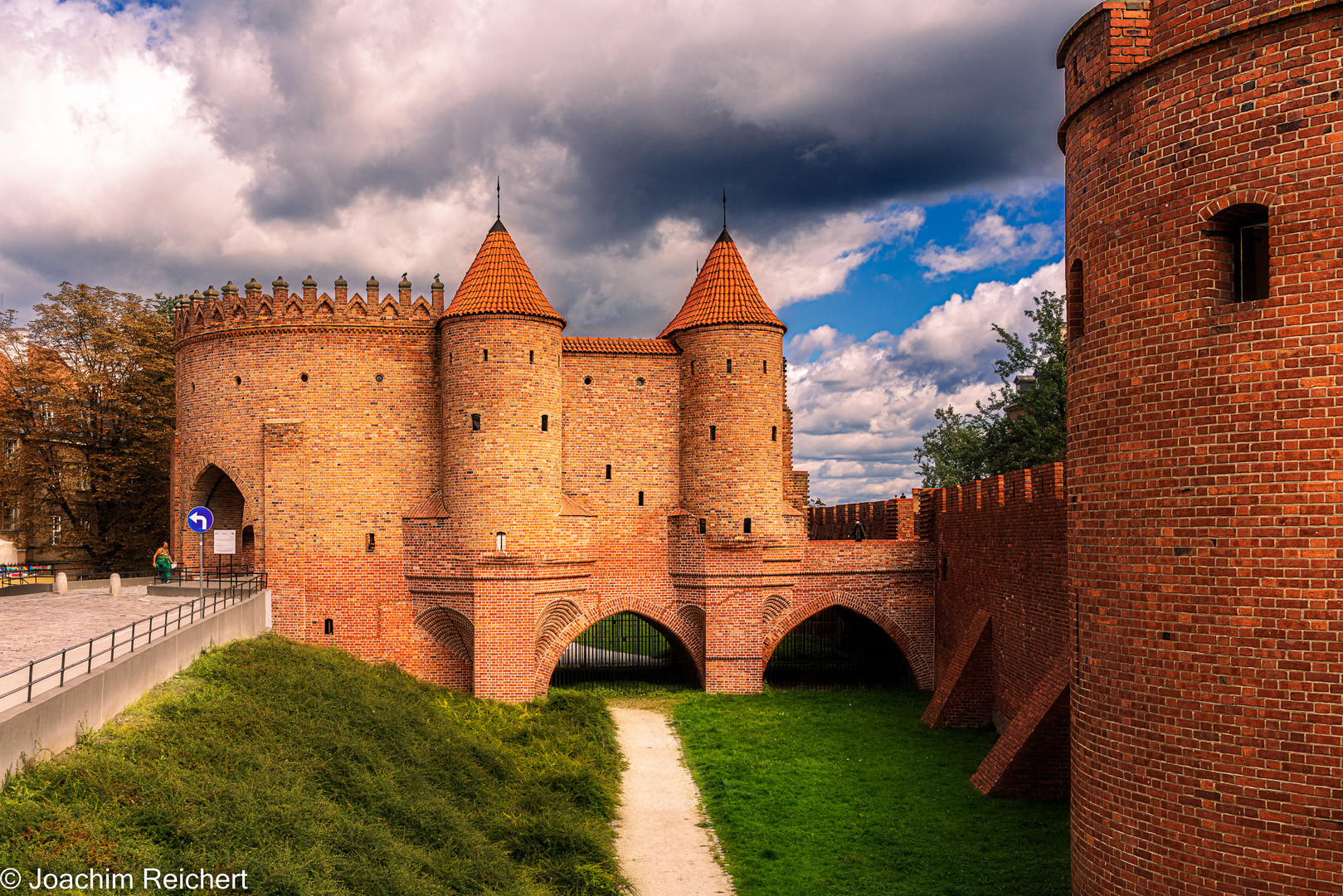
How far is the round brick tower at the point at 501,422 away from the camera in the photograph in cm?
2047

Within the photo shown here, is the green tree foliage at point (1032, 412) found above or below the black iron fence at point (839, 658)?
above

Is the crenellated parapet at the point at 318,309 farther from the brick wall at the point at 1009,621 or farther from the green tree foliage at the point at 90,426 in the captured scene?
the brick wall at the point at 1009,621

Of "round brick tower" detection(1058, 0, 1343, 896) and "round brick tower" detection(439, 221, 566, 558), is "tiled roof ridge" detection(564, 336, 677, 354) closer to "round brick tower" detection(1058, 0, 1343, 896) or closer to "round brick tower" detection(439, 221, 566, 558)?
"round brick tower" detection(439, 221, 566, 558)

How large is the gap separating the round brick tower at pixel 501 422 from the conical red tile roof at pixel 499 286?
0.04 m

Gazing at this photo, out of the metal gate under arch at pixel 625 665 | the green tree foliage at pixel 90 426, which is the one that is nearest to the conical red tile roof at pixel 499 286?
the metal gate under arch at pixel 625 665

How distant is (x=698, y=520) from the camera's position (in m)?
22.2

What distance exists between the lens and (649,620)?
2278 centimetres

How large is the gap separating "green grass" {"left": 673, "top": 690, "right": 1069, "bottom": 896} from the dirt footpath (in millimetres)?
328

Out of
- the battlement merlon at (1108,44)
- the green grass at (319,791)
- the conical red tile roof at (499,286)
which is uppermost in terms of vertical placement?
the conical red tile roof at (499,286)

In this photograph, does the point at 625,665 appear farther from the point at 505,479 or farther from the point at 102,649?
the point at 102,649

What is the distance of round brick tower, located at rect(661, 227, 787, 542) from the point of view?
22125 mm

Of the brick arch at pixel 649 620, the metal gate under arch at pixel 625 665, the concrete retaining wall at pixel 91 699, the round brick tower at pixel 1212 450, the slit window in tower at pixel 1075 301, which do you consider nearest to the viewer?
the round brick tower at pixel 1212 450

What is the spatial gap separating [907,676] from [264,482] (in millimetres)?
17885

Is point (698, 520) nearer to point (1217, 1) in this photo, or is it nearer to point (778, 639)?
point (778, 639)
